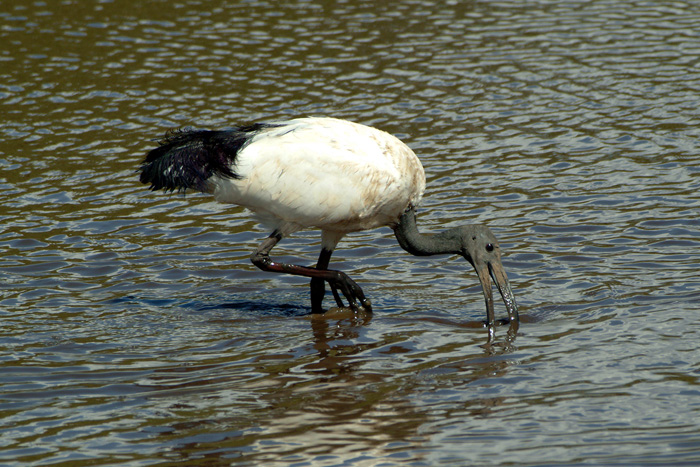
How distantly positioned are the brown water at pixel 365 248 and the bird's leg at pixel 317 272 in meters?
0.19

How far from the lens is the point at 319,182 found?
7.82 m

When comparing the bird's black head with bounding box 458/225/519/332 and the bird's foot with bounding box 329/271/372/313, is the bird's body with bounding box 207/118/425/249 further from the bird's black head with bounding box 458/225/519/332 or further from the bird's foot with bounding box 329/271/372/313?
the bird's black head with bounding box 458/225/519/332

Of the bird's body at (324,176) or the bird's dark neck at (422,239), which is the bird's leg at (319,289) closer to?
the bird's body at (324,176)

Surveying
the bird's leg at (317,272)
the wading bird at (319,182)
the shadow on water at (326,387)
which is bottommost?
the shadow on water at (326,387)

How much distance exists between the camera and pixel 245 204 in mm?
8234

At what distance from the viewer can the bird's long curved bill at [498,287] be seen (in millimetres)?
7738

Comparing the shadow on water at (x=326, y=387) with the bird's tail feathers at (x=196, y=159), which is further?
the bird's tail feathers at (x=196, y=159)

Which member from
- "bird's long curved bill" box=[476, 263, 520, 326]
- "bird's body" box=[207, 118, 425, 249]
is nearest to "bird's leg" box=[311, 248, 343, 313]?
"bird's body" box=[207, 118, 425, 249]

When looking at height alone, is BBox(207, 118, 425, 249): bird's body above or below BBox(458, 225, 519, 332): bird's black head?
above

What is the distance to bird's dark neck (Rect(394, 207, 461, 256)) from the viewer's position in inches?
326

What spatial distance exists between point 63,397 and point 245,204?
234cm

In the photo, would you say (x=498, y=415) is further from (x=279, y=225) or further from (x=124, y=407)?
(x=279, y=225)

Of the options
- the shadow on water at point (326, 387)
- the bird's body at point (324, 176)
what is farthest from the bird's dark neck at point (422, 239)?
the shadow on water at point (326, 387)

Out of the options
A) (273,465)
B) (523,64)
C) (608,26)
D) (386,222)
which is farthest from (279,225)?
(608,26)
